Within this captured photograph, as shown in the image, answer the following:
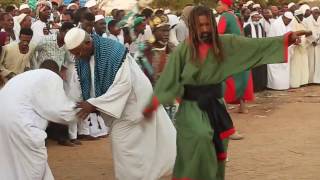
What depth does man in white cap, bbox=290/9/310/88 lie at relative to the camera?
14.2 meters

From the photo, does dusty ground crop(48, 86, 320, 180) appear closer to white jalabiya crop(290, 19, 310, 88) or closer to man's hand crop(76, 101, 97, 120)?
man's hand crop(76, 101, 97, 120)

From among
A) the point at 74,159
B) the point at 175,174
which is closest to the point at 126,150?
the point at 175,174

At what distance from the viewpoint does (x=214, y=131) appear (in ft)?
16.7

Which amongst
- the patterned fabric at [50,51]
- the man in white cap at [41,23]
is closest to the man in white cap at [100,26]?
the man in white cap at [41,23]

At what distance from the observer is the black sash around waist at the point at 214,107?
5.03 metres

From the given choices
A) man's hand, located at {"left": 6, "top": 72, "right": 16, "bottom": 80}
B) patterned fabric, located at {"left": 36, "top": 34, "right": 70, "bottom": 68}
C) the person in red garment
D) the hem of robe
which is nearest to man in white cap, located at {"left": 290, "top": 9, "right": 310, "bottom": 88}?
the hem of robe

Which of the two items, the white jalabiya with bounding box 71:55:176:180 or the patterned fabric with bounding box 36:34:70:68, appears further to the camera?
the patterned fabric with bounding box 36:34:70:68

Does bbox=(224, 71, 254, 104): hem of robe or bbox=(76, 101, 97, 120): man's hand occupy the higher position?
bbox=(76, 101, 97, 120): man's hand

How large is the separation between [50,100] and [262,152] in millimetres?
3732

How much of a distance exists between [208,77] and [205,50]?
8.5 inches

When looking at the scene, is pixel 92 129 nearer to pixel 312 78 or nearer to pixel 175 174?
pixel 175 174

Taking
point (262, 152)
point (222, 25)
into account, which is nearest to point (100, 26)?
point (222, 25)

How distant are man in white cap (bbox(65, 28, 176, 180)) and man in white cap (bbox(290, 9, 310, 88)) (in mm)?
8899

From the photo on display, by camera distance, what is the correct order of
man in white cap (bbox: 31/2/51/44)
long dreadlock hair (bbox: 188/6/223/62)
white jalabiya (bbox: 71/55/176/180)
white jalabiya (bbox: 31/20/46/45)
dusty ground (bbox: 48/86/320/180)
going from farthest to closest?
1. man in white cap (bbox: 31/2/51/44)
2. white jalabiya (bbox: 31/20/46/45)
3. dusty ground (bbox: 48/86/320/180)
4. white jalabiya (bbox: 71/55/176/180)
5. long dreadlock hair (bbox: 188/6/223/62)
